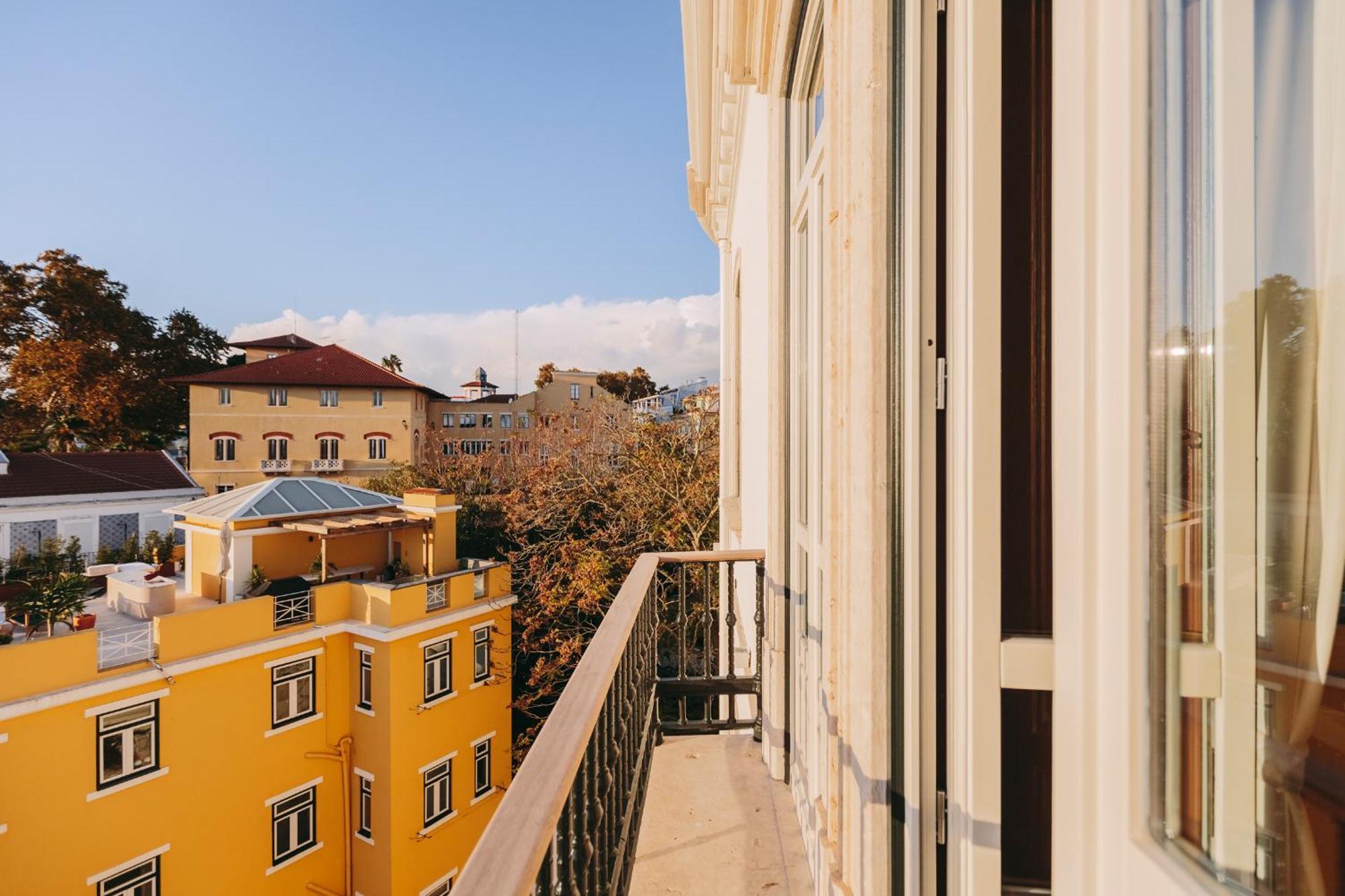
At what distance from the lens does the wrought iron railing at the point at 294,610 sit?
8.12 meters

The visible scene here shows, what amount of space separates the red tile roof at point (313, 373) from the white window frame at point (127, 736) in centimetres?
1633

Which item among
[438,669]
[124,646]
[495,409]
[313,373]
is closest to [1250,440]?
[124,646]

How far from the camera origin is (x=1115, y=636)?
0.70m

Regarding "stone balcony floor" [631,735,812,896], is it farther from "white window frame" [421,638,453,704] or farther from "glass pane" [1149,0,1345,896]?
"white window frame" [421,638,453,704]

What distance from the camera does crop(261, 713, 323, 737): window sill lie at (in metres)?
7.96

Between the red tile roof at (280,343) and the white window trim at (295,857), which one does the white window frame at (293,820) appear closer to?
the white window trim at (295,857)

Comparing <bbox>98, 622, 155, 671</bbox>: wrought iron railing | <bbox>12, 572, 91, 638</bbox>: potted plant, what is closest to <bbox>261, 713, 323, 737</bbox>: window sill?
<bbox>98, 622, 155, 671</bbox>: wrought iron railing

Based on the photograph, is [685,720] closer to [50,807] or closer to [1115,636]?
[1115,636]

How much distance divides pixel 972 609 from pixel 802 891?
140 centimetres

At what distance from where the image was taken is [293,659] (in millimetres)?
8156

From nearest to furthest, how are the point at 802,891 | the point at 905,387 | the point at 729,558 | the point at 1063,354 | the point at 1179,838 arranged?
the point at 1179,838, the point at 1063,354, the point at 905,387, the point at 802,891, the point at 729,558

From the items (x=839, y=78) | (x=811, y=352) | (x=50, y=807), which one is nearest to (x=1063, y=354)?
(x=839, y=78)

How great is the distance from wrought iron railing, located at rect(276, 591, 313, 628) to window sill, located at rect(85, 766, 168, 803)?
1.84 meters

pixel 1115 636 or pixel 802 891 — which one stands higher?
pixel 1115 636
